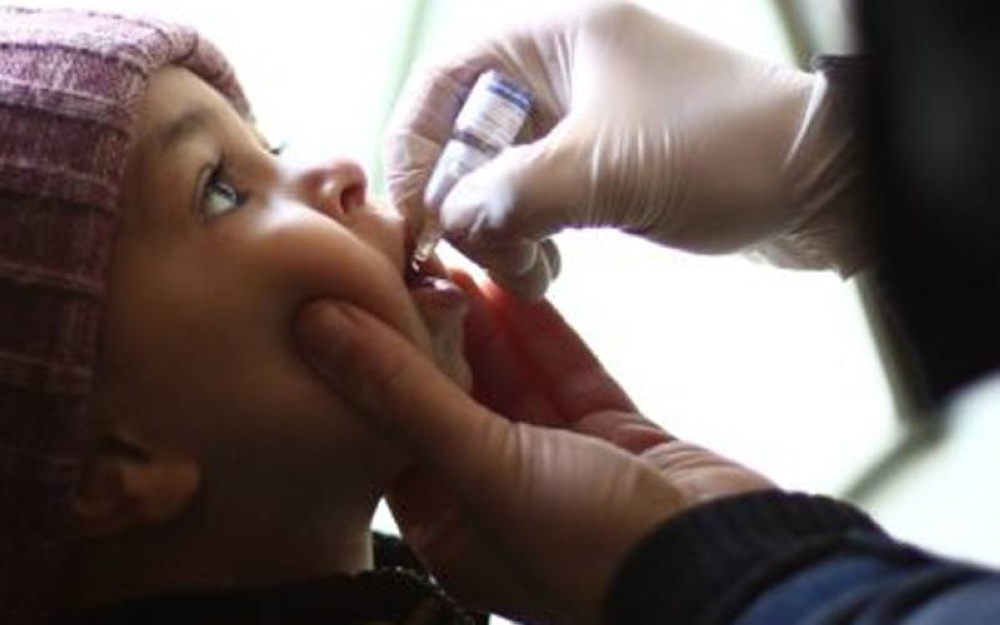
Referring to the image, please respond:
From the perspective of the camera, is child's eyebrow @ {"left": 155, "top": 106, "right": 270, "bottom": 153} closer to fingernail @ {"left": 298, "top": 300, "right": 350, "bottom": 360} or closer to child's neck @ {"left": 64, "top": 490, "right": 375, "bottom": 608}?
fingernail @ {"left": 298, "top": 300, "right": 350, "bottom": 360}

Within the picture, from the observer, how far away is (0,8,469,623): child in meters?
0.75

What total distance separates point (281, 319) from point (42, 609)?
23 centimetres

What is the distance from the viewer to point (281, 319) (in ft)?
2.70

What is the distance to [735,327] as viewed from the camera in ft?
4.87

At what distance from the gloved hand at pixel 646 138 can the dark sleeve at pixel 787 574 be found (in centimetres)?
29

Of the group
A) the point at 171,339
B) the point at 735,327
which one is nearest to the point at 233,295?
the point at 171,339

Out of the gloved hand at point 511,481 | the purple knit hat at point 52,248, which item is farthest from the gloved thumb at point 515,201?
the purple knit hat at point 52,248

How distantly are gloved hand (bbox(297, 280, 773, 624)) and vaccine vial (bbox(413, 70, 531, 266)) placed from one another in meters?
0.13

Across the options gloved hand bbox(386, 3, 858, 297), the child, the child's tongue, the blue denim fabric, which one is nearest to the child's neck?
the child

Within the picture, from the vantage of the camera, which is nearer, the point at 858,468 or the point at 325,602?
the point at 325,602

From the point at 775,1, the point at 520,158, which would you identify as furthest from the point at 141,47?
the point at 775,1

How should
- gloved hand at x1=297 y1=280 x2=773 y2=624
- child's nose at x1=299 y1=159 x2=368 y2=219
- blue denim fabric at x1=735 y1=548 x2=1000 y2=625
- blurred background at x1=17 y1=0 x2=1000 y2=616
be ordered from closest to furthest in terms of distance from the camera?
blue denim fabric at x1=735 y1=548 x2=1000 y2=625 < gloved hand at x1=297 y1=280 x2=773 y2=624 < child's nose at x1=299 y1=159 x2=368 y2=219 < blurred background at x1=17 y1=0 x2=1000 y2=616

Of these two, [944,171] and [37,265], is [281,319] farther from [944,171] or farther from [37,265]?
[944,171]

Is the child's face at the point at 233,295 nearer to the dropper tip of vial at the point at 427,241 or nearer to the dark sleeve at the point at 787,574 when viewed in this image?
the dropper tip of vial at the point at 427,241
